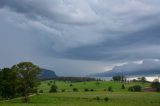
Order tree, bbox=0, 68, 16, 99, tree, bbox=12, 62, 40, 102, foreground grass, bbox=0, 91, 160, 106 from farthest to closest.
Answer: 1. tree, bbox=0, 68, 16, 99
2. tree, bbox=12, 62, 40, 102
3. foreground grass, bbox=0, 91, 160, 106

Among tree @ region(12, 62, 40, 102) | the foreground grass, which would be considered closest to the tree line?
tree @ region(12, 62, 40, 102)

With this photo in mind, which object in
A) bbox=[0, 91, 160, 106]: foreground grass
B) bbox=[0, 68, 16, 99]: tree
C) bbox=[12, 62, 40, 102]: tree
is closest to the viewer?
bbox=[0, 91, 160, 106]: foreground grass

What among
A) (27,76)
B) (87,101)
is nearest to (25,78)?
(27,76)

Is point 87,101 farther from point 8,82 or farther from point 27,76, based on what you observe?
point 8,82

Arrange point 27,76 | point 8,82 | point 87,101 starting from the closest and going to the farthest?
1. point 87,101
2. point 27,76
3. point 8,82

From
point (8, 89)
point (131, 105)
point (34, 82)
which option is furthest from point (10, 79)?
point (131, 105)

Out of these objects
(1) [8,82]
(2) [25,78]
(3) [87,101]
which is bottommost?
(3) [87,101]

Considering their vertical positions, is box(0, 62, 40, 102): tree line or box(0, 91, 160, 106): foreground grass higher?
box(0, 62, 40, 102): tree line

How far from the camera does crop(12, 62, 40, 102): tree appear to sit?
132375 mm

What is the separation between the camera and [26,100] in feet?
416

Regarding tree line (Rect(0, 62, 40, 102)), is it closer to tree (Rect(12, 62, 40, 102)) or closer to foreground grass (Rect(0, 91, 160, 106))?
tree (Rect(12, 62, 40, 102))

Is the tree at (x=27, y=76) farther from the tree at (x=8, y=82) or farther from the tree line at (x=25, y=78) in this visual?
the tree at (x=8, y=82)

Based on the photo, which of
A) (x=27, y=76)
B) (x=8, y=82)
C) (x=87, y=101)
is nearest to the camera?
(x=87, y=101)

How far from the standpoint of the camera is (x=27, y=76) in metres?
133
